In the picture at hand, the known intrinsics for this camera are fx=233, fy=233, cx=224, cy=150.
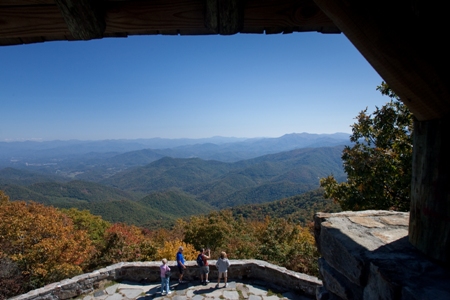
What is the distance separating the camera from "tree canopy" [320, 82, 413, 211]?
8.30 metres

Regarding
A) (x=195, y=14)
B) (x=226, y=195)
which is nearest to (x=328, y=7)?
(x=195, y=14)

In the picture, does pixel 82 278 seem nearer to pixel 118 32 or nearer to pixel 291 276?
pixel 291 276

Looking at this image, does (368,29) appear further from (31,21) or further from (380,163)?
(380,163)

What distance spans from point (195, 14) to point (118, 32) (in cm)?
63

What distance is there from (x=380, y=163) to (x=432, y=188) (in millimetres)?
8291

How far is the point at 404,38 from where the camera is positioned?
4.02ft

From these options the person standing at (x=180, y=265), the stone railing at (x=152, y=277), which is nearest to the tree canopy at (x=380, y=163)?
the stone railing at (x=152, y=277)

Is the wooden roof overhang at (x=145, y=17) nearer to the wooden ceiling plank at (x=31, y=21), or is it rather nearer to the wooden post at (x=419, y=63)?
the wooden ceiling plank at (x=31, y=21)

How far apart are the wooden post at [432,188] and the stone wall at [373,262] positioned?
0.52 feet

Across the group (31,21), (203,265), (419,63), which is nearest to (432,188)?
(419,63)

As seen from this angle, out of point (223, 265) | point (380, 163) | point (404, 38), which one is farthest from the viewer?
point (380, 163)

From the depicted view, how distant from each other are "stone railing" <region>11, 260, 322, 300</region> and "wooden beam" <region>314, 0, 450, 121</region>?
Answer: 20.1ft

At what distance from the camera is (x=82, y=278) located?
6398 mm

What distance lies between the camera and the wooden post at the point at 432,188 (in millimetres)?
1444
